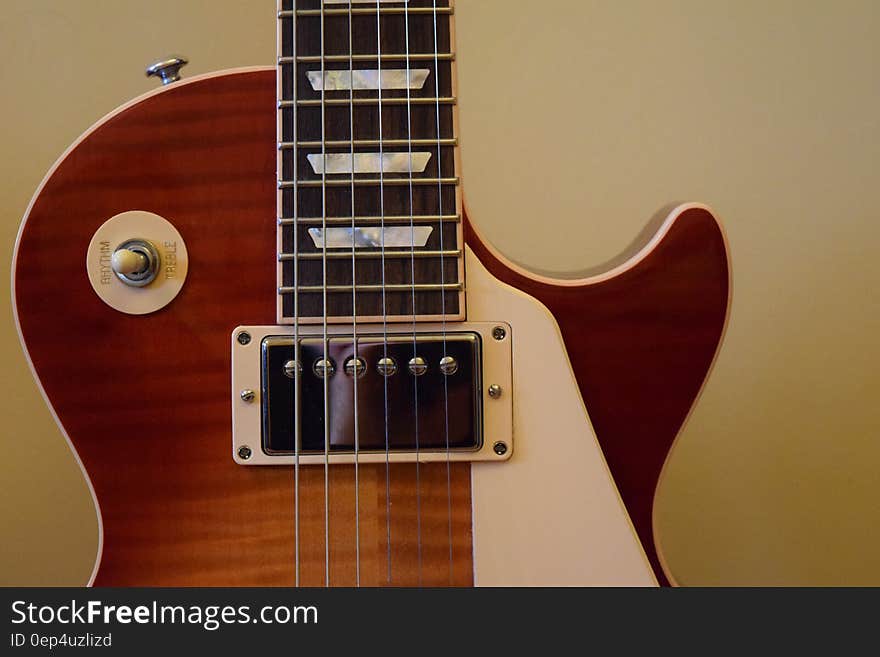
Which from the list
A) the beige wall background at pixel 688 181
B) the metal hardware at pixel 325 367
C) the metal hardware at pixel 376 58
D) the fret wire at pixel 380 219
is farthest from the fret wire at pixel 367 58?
the beige wall background at pixel 688 181

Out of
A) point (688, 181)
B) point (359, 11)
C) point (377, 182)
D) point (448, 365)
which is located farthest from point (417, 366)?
point (688, 181)

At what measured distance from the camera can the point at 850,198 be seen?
87 cm

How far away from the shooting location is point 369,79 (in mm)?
569

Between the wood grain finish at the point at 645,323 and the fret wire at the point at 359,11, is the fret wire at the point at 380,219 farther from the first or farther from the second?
the fret wire at the point at 359,11

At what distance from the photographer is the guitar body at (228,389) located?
0.54m

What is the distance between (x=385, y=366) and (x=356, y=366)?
2 cm

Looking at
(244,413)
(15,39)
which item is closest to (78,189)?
(244,413)

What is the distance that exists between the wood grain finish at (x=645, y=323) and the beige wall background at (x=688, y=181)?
0.33 metres

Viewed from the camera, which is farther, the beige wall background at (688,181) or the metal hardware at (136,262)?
the beige wall background at (688,181)

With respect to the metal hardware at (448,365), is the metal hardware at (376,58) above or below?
above

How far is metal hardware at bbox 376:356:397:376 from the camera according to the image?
54 cm

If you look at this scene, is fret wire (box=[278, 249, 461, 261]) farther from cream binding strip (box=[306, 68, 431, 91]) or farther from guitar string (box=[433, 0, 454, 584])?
cream binding strip (box=[306, 68, 431, 91])

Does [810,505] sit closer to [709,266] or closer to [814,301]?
[814,301]

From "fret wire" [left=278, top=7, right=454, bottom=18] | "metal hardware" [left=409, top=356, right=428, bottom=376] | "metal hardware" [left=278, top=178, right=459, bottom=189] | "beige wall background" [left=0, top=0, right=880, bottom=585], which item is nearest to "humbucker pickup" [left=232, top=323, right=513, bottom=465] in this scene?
"metal hardware" [left=409, top=356, right=428, bottom=376]
